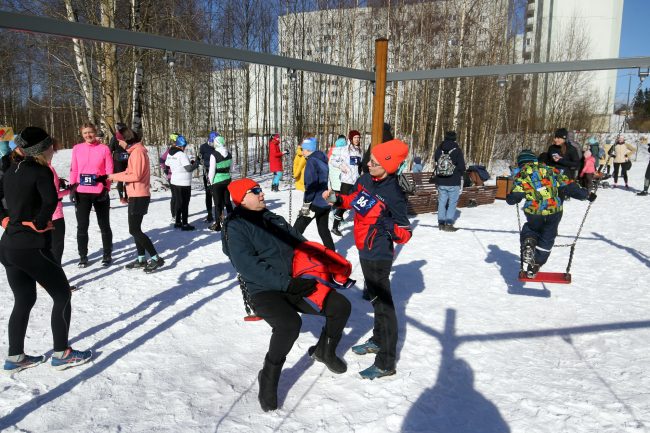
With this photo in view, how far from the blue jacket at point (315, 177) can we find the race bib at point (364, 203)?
297 cm

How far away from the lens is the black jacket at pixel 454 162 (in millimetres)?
8961

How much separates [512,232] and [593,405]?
259 inches

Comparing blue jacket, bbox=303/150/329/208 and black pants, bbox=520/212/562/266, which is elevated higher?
blue jacket, bbox=303/150/329/208

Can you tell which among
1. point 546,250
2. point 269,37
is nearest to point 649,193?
point 546,250

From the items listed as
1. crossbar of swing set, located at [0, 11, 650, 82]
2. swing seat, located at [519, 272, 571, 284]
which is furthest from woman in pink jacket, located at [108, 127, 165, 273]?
swing seat, located at [519, 272, 571, 284]

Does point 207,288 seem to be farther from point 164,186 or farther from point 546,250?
point 164,186

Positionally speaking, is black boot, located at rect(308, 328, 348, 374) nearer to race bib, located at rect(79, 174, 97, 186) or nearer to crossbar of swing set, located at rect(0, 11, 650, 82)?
crossbar of swing set, located at rect(0, 11, 650, 82)

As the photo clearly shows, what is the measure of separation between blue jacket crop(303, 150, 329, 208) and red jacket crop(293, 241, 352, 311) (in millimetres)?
3235

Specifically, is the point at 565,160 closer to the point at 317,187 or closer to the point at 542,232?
the point at 542,232

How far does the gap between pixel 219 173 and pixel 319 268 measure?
19.1 ft

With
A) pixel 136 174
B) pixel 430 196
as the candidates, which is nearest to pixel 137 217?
pixel 136 174

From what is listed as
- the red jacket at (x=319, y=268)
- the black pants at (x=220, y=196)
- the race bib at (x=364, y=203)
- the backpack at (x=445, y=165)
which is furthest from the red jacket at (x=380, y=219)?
the backpack at (x=445, y=165)

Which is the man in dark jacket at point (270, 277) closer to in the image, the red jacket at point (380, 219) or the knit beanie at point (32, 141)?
the red jacket at point (380, 219)

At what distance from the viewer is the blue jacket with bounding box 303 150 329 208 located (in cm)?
668
